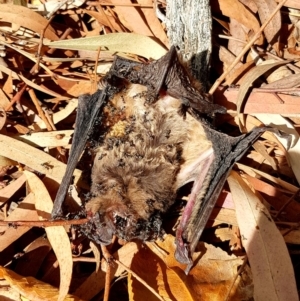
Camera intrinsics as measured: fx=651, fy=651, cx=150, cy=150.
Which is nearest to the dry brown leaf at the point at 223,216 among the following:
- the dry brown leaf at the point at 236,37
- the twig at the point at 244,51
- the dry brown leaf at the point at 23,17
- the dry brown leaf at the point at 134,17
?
the twig at the point at 244,51

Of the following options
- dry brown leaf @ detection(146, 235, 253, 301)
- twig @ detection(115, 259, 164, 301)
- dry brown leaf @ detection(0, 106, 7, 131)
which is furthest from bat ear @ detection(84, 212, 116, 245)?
dry brown leaf @ detection(0, 106, 7, 131)

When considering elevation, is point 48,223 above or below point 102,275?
above

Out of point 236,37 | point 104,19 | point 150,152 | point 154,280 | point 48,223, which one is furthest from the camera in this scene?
point 104,19

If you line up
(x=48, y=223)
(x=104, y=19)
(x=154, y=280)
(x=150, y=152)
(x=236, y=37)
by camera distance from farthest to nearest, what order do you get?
1. (x=104, y=19)
2. (x=236, y=37)
3. (x=150, y=152)
4. (x=154, y=280)
5. (x=48, y=223)

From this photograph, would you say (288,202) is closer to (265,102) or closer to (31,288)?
(265,102)

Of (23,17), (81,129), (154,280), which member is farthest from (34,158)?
(154,280)

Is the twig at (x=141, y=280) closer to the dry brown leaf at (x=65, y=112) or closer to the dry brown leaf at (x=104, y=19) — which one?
the dry brown leaf at (x=65, y=112)
